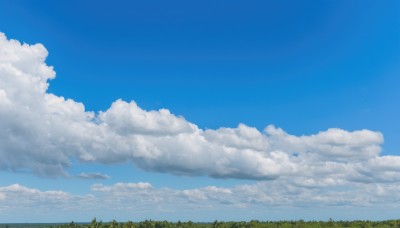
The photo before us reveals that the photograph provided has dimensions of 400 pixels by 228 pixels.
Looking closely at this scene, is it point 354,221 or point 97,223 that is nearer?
point 97,223

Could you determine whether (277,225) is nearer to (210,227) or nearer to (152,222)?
(210,227)

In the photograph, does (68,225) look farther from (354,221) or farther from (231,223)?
(354,221)

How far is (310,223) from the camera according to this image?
8362 cm

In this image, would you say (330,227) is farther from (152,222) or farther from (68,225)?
(68,225)

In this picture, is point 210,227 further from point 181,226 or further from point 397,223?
point 397,223

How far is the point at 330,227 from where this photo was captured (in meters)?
81.9

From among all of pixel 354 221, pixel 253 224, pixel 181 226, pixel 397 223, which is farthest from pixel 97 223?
pixel 397 223

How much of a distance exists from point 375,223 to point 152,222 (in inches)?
1621

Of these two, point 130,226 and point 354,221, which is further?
point 354,221

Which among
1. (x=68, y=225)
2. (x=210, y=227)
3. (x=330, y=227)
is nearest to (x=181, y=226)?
(x=210, y=227)

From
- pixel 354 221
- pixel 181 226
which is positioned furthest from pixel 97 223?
pixel 354 221

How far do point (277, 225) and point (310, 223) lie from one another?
20.1 feet

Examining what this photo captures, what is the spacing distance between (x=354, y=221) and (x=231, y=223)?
2377cm

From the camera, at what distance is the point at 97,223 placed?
267 feet
